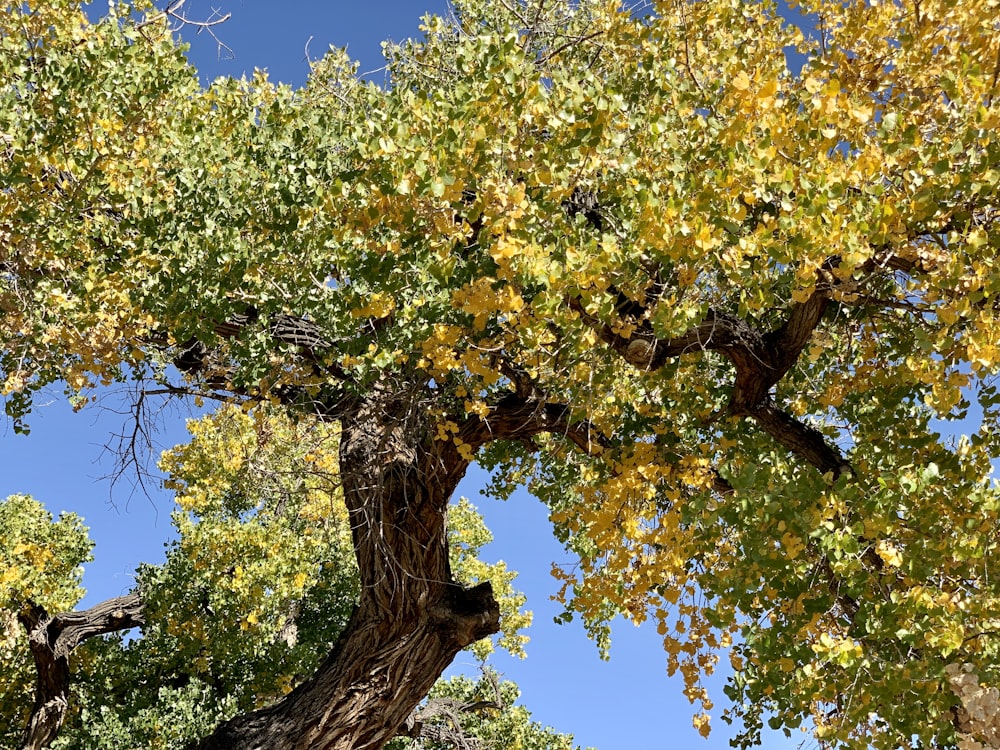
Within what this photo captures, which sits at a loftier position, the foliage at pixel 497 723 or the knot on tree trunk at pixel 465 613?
the foliage at pixel 497 723

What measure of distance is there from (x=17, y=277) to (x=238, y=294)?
2.15 m

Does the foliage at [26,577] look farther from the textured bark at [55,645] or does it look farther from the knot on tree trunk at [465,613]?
the knot on tree trunk at [465,613]

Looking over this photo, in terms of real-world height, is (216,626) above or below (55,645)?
above

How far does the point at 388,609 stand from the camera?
6.84 meters

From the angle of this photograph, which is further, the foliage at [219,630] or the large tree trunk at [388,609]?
the foliage at [219,630]

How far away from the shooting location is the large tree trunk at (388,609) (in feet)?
21.6

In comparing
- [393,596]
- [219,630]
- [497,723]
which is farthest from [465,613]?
[497,723]

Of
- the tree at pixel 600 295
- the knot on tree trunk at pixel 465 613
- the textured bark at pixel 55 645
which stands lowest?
the textured bark at pixel 55 645

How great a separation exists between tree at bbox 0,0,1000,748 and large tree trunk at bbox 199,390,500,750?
0.03m

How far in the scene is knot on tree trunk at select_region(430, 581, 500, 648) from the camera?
6.77 m

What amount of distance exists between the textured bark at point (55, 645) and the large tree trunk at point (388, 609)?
701 centimetres

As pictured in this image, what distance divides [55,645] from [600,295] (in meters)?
11.9

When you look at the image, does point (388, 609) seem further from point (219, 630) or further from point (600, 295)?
point (219, 630)

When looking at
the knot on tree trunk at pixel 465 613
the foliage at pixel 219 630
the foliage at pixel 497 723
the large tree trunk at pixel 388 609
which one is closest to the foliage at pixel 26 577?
the foliage at pixel 219 630
